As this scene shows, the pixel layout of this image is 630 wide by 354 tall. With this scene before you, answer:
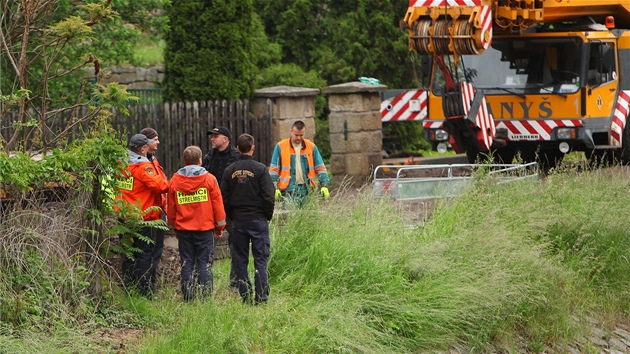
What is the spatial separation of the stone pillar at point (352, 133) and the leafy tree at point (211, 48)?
58.1 inches

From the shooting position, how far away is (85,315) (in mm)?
8234

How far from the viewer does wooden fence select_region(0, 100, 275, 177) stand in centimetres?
1638

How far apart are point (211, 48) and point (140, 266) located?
8699 mm

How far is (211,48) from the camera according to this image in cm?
1781

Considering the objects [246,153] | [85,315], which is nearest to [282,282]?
[246,153]

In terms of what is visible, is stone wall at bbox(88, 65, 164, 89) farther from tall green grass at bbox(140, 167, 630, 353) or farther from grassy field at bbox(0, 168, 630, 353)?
tall green grass at bbox(140, 167, 630, 353)

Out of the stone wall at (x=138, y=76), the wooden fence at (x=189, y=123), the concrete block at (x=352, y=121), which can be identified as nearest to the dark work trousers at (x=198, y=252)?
the wooden fence at (x=189, y=123)

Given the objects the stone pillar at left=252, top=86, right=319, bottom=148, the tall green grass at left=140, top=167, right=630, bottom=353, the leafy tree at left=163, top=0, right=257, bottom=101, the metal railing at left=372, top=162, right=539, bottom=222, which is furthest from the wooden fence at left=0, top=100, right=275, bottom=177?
the tall green grass at left=140, top=167, right=630, bottom=353

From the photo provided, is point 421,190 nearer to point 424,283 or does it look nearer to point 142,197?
point 424,283

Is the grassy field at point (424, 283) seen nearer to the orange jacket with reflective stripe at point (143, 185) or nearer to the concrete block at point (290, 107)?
the orange jacket with reflective stripe at point (143, 185)

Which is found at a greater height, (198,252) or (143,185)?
(143,185)

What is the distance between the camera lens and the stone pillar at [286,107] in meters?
17.3

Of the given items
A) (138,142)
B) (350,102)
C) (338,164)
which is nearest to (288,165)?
(138,142)

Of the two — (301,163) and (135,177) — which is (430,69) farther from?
(135,177)
